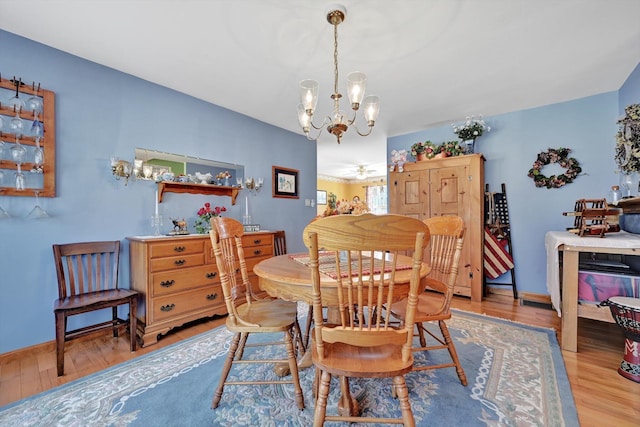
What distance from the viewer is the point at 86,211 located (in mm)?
2361

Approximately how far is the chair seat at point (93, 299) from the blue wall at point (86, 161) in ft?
1.16

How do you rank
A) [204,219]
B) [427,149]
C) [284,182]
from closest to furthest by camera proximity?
1. [204,219]
2. [427,149]
3. [284,182]

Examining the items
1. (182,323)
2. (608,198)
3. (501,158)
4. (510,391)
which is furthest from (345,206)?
(608,198)

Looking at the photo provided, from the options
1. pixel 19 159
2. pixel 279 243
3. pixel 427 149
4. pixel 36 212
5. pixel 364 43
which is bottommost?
pixel 279 243

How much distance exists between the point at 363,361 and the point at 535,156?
3757 millimetres

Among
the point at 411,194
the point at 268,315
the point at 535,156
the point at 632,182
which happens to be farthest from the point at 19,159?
the point at 535,156

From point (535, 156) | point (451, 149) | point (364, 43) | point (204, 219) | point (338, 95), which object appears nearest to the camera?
point (338, 95)

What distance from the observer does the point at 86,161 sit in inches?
93.3

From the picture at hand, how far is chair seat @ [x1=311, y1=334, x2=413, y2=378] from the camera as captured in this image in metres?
1.04

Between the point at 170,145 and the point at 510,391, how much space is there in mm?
3601

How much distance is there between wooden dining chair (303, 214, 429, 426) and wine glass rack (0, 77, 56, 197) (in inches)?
97.6

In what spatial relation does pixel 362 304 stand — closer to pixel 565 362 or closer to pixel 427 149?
pixel 565 362

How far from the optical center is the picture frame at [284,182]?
4.11m

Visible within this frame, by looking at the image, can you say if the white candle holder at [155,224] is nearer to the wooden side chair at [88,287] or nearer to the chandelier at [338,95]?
the wooden side chair at [88,287]
